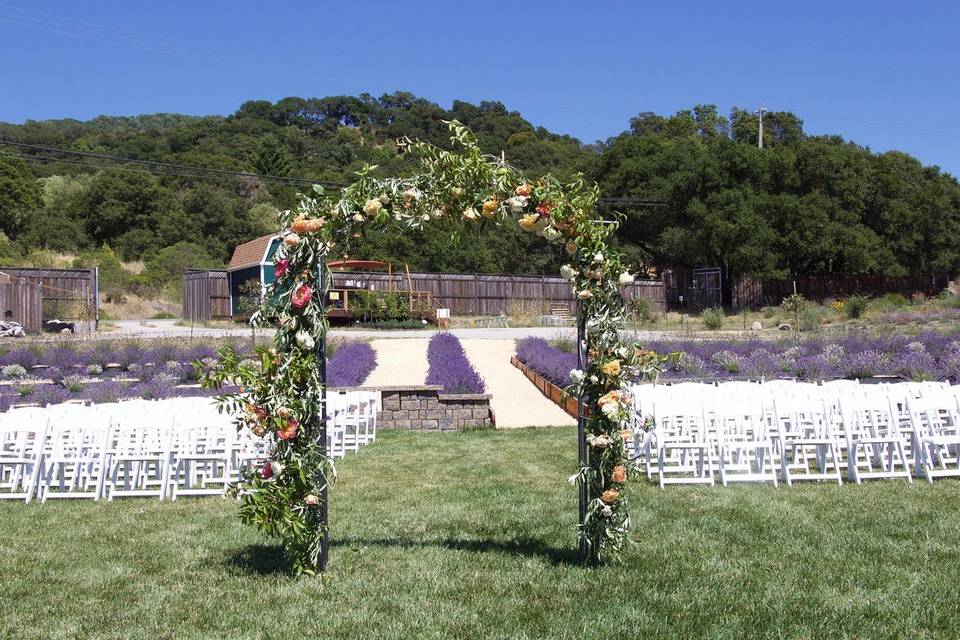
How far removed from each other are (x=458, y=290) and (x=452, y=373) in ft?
78.7

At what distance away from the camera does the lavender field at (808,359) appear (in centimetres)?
1399

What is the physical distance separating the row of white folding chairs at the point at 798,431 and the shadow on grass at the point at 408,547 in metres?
1.92

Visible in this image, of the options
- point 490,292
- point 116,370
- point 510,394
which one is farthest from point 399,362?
point 490,292

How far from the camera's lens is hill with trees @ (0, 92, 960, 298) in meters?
38.8

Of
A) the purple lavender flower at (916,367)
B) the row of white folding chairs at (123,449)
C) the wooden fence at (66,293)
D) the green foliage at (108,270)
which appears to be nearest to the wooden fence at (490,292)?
the wooden fence at (66,293)

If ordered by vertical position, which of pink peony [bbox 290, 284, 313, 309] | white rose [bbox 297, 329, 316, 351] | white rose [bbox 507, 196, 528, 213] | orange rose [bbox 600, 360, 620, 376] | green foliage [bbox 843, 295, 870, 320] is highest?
green foliage [bbox 843, 295, 870, 320]

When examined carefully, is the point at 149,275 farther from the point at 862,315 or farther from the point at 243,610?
the point at 243,610

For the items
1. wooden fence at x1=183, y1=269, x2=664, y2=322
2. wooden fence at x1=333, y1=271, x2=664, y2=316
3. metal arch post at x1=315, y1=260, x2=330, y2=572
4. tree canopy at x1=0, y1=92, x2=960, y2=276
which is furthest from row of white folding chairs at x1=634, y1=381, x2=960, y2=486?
wooden fence at x1=333, y1=271, x2=664, y2=316

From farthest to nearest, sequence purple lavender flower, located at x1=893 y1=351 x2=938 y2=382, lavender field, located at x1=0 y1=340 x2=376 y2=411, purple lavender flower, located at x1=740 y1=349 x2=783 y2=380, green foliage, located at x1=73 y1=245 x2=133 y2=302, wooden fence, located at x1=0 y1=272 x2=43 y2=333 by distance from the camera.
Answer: green foliage, located at x1=73 y1=245 x2=133 y2=302 → wooden fence, located at x1=0 y1=272 x2=43 y2=333 → purple lavender flower, located at x1=740 y1=349 x2=783 y2=380 → purple lavender flower, located at x1=893 y1=351 x2=938 y2=382 → lavender field, located at x1=0 y1=340 x2=376 y2=411

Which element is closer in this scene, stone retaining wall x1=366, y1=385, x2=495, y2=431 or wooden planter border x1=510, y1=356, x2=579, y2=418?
stone retaining wall x1=366, y1=385, x2=495, y2=431

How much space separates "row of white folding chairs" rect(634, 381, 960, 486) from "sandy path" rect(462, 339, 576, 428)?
284 centimetres

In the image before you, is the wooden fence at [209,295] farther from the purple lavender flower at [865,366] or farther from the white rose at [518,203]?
the white rose at [518,203]

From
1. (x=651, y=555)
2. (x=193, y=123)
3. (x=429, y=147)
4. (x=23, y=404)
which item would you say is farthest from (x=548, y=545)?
(x=193, y=123)

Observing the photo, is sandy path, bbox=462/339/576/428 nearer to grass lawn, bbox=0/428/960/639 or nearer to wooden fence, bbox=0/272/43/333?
grass lawn, bbox=0/428/960/639
